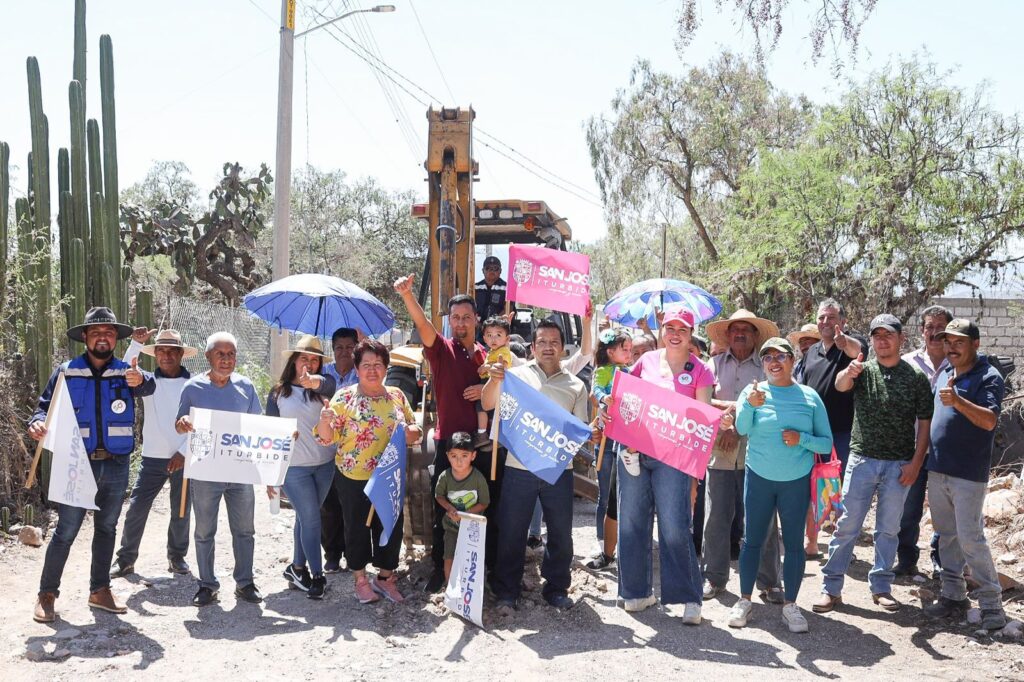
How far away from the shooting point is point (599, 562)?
7266 millimetres

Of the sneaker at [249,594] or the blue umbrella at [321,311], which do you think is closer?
the sneaker at [249,594]

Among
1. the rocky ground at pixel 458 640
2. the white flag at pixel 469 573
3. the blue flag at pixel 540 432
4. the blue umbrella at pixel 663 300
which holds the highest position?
the blue umbrella at pixel 663 300

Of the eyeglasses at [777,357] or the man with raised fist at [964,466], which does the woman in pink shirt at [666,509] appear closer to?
the eyeglasses at [777,357]

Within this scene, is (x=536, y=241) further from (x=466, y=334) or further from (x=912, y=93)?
(x=912, y=93)

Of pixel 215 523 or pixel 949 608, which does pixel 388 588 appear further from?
pixel 949 608

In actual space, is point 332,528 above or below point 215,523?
below

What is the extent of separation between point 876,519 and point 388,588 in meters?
3.50

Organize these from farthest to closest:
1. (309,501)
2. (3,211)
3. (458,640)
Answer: (3,211)
(309,501)
(458,640)

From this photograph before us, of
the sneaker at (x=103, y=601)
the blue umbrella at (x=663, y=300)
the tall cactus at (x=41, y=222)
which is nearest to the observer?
the sneaker at (x=103, y=601)

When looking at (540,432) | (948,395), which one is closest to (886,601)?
(948,395)

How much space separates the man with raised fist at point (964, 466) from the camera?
576 cm

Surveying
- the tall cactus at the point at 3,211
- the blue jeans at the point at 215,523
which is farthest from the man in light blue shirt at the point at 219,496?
the tall cactus at the point at 3,211

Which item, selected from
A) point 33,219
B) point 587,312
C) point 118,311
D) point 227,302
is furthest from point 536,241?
point 227,302

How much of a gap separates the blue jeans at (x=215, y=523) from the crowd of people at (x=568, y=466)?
14 millimetres
